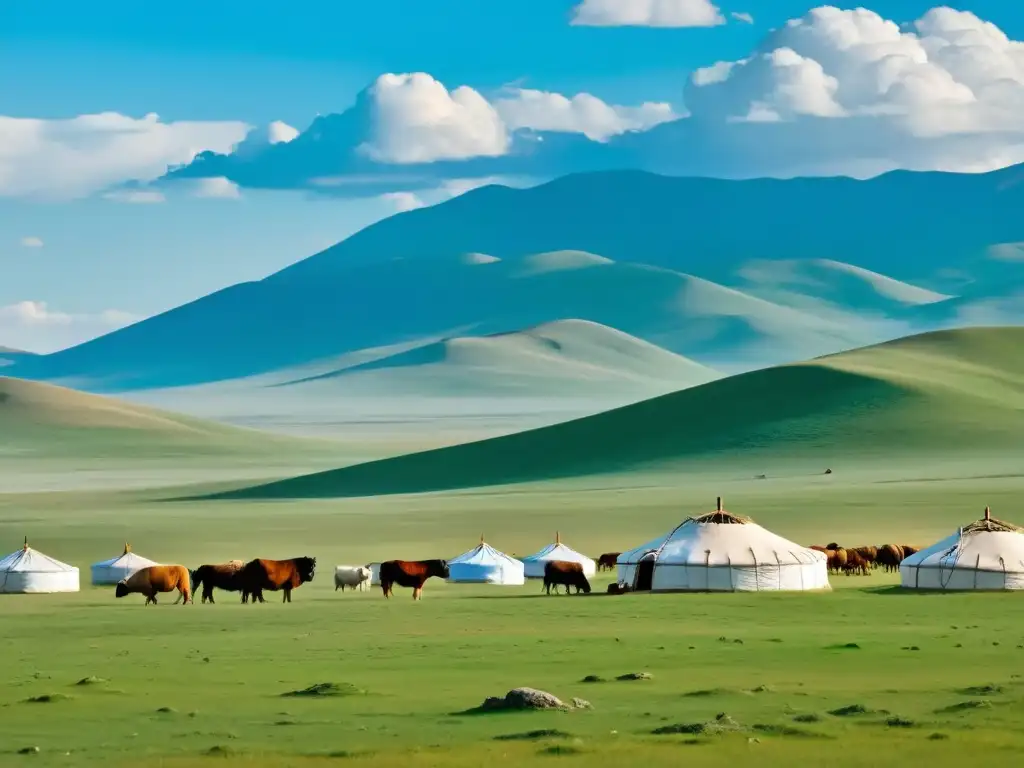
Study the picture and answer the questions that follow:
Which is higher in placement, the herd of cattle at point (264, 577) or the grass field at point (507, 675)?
the herd of cattle at point (264, 577)

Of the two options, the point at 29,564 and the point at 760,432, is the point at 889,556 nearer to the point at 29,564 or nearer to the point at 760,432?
the point at 29,564

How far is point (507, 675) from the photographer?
2933cm

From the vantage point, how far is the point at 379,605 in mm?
44438

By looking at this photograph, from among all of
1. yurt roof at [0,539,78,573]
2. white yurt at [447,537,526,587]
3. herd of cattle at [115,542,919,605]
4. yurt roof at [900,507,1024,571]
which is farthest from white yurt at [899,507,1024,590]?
yurt roof at [0,539,78,573]

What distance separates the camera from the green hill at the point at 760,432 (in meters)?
105

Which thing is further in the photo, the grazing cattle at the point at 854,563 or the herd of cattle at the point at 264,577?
the grazing cattle at the point at 854,563

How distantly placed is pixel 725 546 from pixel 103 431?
11740cm

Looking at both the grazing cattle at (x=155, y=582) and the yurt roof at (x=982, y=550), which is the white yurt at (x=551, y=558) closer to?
the yurt roof at (x=982, y=550)

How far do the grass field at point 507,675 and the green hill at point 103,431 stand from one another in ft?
300

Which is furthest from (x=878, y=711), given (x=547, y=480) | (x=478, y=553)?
(x=547, y=480)

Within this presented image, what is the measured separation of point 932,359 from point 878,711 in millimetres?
108502

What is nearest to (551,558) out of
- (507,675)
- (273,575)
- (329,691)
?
(273,575)

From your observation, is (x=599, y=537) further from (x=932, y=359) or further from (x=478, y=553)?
(x=932, y=359)

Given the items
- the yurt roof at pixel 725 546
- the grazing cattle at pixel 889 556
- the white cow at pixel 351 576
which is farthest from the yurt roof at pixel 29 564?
the grazing cattle at pixel 889 556
